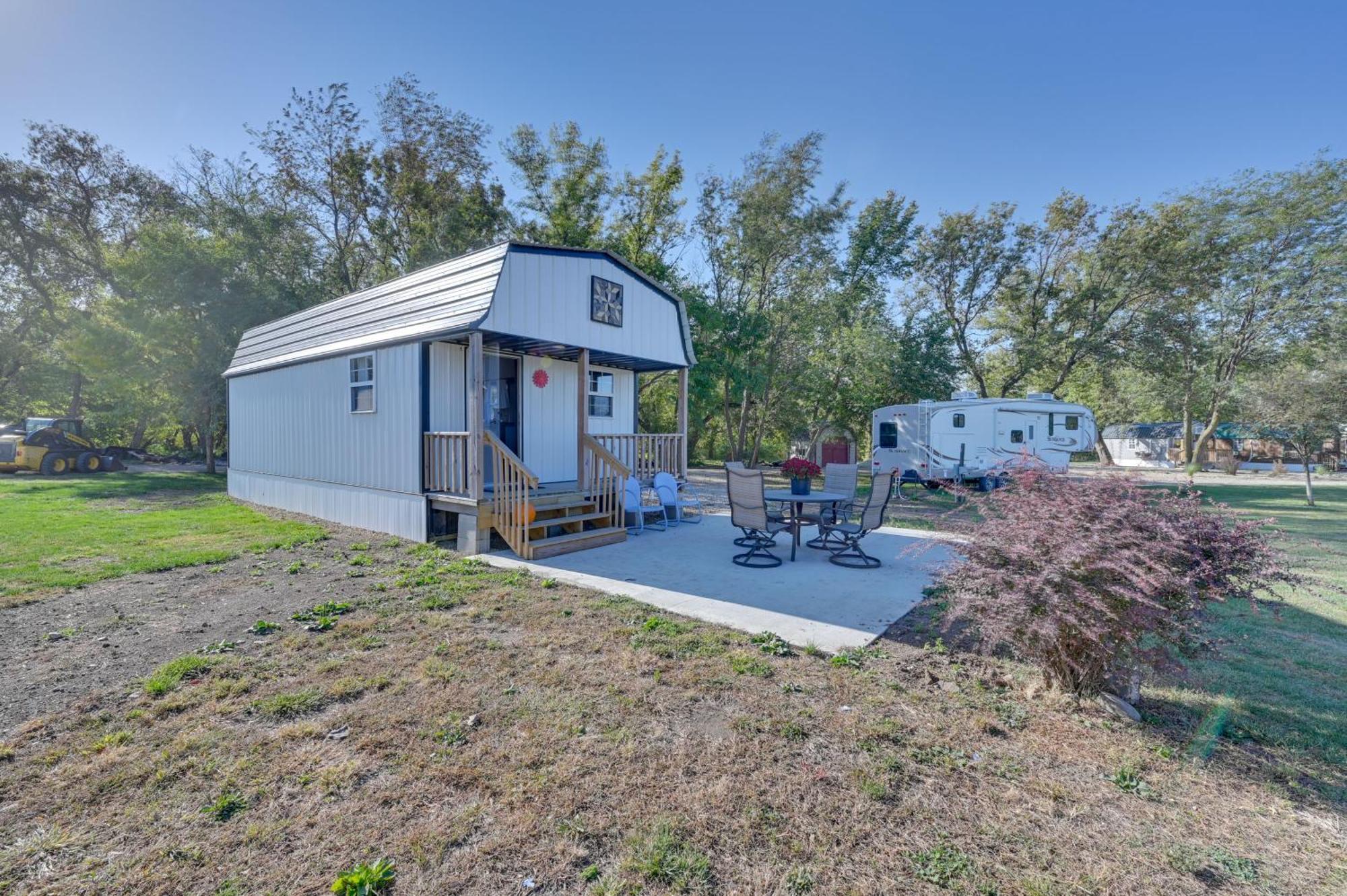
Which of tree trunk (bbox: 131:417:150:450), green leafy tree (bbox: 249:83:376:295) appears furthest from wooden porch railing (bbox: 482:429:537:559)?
tree trunk (bbox: 131:417:150:450)

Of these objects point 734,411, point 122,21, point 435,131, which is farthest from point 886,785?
point 435,131

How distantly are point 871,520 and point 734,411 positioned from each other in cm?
1575

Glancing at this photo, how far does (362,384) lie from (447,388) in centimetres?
156

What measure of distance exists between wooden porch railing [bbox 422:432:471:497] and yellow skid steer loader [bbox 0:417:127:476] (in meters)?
16.4

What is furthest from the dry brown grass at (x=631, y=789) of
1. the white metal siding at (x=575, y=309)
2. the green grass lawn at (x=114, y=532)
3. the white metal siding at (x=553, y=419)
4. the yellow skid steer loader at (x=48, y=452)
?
the yellow skid steer loader at (x=48, y=452)

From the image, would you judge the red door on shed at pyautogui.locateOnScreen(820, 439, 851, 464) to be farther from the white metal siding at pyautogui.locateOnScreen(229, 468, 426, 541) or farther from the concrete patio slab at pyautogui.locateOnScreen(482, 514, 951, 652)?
the white metal siding at pyautogui.locateOnScreen(229, 468, 426, 541)

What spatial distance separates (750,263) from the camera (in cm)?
1845

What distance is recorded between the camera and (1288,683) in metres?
3.36

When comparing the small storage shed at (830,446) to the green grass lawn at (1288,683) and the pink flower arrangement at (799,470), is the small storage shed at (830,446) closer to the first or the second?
the pink flower arrangement at (799,470)

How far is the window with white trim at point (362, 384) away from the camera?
8.11 meters

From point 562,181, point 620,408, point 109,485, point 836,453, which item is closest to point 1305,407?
point 836,453

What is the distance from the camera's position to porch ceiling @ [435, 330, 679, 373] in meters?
7.43

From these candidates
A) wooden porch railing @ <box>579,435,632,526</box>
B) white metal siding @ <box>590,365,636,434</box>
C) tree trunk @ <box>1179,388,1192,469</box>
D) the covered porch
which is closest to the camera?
the covered porch

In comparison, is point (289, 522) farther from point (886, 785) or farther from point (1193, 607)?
point (1193, 607)
